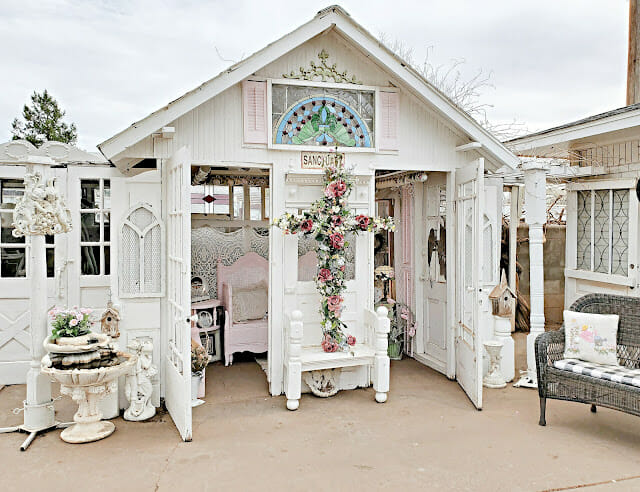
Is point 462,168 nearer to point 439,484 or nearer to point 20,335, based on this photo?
point 439,484

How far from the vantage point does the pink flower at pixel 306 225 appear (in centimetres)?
509

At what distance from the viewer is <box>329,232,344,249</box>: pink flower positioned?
16.8 feet

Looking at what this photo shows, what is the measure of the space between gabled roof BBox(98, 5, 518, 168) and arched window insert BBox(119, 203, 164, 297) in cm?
64

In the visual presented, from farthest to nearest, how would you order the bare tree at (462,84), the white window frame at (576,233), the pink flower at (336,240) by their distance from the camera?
the bare tree at (462,84)
the white window frame at (576,233)
the pink flower at (336,240)

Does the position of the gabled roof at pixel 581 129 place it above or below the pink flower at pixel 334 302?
above

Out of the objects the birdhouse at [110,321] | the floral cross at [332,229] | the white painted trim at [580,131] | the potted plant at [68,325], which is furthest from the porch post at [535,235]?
the potted plant at [68,325]

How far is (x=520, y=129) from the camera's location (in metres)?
8.08

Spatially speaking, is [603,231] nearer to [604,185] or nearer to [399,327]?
[604,185]

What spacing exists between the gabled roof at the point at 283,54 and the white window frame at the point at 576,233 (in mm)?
2175

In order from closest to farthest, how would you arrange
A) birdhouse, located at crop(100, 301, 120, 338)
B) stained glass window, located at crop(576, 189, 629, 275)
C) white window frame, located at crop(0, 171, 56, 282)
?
birdhouse, located at crop(100, 301, 120, 338), white window frame, located at crop(0, 171, 56, 282), stained glass window, located at crop(576, 189, 629, 275)

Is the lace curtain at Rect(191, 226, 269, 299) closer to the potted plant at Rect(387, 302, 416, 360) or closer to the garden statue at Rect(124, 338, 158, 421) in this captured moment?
the potted plant at Rect(387, 302, 416, 360)

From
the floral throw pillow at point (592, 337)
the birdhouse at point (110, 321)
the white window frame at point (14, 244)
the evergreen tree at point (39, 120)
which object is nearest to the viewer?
the floral throw pillow at point (592, 337)

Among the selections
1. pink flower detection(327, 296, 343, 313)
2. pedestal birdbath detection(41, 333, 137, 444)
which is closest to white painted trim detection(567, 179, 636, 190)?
pink flower detection(327, 296, 343, 313)

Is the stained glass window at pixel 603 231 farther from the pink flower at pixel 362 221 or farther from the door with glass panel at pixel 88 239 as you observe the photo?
the door with glass panel at pixel 88 239
